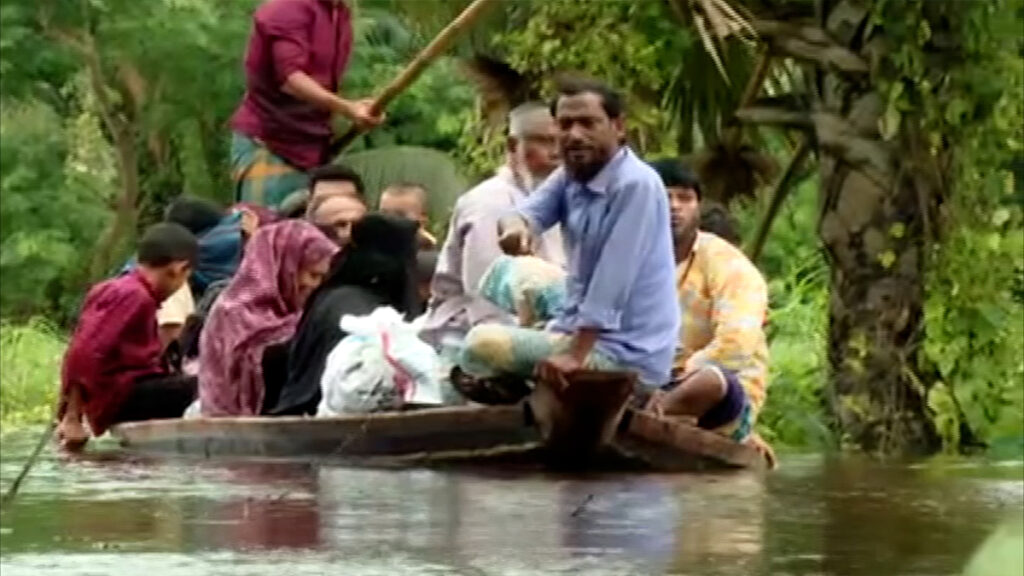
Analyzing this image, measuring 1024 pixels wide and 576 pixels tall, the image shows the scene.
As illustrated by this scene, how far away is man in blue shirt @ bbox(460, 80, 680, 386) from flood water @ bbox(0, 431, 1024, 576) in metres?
0.40

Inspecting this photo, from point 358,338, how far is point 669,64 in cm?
546

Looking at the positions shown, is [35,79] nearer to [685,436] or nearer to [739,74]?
[739,74]

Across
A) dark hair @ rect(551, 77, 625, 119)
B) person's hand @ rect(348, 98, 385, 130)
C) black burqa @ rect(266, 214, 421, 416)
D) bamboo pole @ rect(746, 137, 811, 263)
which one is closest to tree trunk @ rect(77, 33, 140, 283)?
bamboo pole @ rect(746, 137, 811, 263)

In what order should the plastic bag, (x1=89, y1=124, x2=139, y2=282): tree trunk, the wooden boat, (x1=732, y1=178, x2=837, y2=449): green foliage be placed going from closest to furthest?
the wooden boat
the plastic bag
(x1=732, y1=178, x2=837, y2=449): green foliage
(x1=89, y1=124, x2=139, y2=282): tree trunk

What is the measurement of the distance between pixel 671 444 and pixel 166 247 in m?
2.67

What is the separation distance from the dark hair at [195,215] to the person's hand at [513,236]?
3354mm

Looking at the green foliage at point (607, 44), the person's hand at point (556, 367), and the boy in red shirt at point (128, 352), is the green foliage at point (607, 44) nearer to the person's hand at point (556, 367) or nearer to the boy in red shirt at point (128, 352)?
the boy in red shirt at point (128, 352)

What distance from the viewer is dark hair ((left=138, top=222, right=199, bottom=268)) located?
33.0ft

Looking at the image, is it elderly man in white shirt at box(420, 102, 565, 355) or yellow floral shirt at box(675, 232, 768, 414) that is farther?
yellow floral shirt at box(675, 232, 768, 414)

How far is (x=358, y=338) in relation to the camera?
348 inches

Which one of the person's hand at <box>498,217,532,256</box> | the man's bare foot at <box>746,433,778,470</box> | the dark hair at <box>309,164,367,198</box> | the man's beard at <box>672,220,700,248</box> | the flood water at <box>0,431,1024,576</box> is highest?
the dark hair at <box>309,164,367,198</box>

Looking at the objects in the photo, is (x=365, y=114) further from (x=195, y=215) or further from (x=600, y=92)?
(x=600, y=92)

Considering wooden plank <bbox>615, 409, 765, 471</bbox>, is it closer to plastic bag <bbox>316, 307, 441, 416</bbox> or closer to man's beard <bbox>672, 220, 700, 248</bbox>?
plastic bag <bbox>316, 307, 441, 416</bbox>

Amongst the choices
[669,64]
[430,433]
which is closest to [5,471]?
[430,433]
